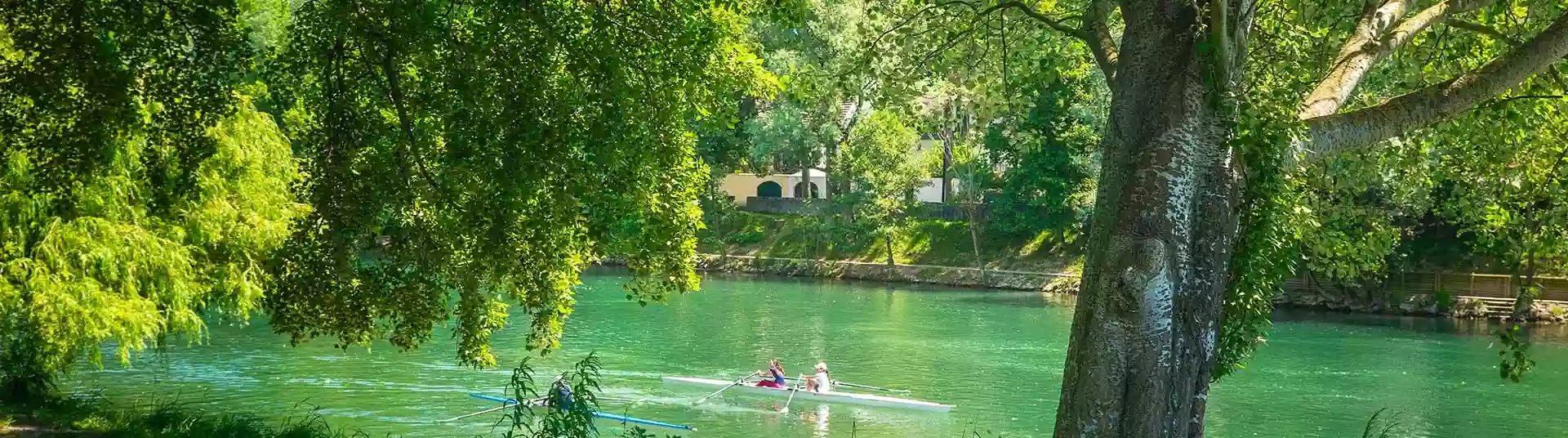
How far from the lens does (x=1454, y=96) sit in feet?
21.8

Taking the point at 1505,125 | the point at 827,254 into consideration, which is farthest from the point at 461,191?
the point at 827,254

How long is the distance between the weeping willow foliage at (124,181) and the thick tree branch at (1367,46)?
5.60m

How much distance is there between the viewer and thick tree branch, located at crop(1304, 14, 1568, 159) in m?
6.55

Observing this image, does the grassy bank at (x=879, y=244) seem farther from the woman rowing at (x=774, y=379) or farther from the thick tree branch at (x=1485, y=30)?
the thick tree branch at (x=1485, y=30)

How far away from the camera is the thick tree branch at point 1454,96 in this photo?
6555 millimetres

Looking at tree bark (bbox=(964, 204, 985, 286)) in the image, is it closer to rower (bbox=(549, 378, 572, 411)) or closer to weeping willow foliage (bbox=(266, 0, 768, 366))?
weeping willow foliage (bbox=(266, 0, 768, 366))

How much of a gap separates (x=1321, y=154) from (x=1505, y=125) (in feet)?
11.7

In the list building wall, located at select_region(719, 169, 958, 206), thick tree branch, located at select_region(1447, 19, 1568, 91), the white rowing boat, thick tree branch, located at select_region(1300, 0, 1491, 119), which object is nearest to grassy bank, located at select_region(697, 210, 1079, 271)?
building wall, located at select_region(719, 169, 958, 206)

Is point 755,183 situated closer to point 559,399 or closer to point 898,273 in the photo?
point 898,273

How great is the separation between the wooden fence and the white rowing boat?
2018cm

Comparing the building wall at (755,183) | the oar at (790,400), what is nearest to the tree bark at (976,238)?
the building wall at (755,183)

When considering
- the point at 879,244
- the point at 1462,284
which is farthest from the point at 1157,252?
the point at 879,244

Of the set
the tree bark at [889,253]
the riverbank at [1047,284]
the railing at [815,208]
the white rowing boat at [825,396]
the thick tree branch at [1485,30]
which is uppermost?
the railing at [815,208]

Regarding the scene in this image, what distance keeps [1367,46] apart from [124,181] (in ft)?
34.2
